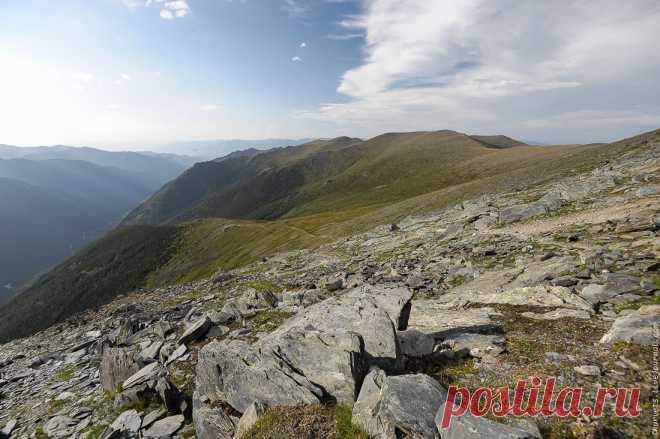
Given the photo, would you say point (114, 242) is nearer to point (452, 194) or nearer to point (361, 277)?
point (452, 194)

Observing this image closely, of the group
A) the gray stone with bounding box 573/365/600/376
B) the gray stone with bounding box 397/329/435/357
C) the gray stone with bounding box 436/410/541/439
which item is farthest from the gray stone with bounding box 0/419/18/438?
the gray stone with bounding box 573/365/600/376

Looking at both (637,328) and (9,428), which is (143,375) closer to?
(9,428)

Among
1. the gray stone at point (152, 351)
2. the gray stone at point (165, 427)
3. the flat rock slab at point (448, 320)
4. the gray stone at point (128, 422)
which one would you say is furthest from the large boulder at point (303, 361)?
the gray stone at point (152, 351)

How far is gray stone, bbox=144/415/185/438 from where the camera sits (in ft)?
43.5

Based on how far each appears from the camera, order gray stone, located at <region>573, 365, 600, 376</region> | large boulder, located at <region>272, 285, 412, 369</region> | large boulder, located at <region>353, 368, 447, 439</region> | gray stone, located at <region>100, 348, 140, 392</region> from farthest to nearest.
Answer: gray stone, located at <region>100, 348, 140, 392</region> → large boulder, located at <region>272, 285, 412, 369</region> → gray stone, located at <region>573, 365, 600, 376</region> → large boulder, located at <region>353, 368, 447, 439</region>

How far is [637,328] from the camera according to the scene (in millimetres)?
11367

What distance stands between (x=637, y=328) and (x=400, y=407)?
9213 millimetres

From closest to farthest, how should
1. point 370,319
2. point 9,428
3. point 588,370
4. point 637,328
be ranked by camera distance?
point 588,370
point 637,328
point 370,319
point 9,428

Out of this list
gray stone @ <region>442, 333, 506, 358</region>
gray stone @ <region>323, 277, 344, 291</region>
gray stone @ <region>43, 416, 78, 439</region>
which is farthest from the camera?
gray stone @ <region>323, 277, 344, 291</region>

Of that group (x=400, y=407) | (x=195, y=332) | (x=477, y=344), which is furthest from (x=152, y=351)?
(x=477, y=344)

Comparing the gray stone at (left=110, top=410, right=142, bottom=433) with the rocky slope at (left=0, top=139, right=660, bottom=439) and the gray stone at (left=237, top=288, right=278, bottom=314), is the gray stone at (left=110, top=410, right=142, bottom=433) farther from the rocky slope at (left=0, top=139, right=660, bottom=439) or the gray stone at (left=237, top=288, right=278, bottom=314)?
the gray stone at (left=237, top=288, right=278, bottom=314)

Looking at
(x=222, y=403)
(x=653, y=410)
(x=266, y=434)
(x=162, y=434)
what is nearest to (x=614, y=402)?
(x=653, y=410)

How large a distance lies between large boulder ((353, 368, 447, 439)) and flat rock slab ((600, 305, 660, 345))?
7063 millimetres

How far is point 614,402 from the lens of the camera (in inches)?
349
